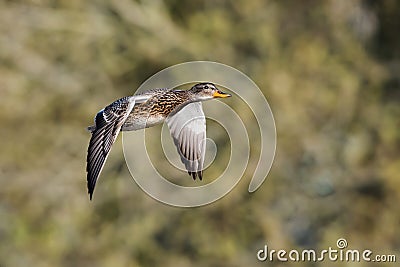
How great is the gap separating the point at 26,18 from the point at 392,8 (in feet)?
6.78

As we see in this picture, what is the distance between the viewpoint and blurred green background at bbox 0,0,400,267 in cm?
521

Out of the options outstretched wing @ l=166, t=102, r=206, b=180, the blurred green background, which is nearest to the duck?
outstretched wing @ l=166, t=102, r=206, b=180

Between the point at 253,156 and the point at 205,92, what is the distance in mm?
3910

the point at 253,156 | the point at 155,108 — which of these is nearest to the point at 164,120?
the point at 155,108

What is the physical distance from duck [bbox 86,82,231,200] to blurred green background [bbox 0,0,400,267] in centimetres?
388

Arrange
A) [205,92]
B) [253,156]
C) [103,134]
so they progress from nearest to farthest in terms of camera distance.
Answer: [103,134], [205,92], [253,156]

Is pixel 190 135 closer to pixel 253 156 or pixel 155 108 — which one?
pixel 155 108

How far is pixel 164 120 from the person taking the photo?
1.03m

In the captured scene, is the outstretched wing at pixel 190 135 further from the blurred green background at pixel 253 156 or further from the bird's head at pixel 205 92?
the blurred green background at pixel 253 156

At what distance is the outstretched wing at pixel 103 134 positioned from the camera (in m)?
0.88

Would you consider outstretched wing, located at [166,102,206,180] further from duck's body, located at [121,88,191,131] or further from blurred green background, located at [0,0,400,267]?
blurred green background, located at [0,0,400,267]

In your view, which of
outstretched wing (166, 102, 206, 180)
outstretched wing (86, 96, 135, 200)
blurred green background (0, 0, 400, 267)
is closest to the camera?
outstretched wing (86, 96, 135, 200)

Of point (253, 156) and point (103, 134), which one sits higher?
point (253, 156)

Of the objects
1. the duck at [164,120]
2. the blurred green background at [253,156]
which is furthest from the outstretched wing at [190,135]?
the blurred green background at [253,156]
